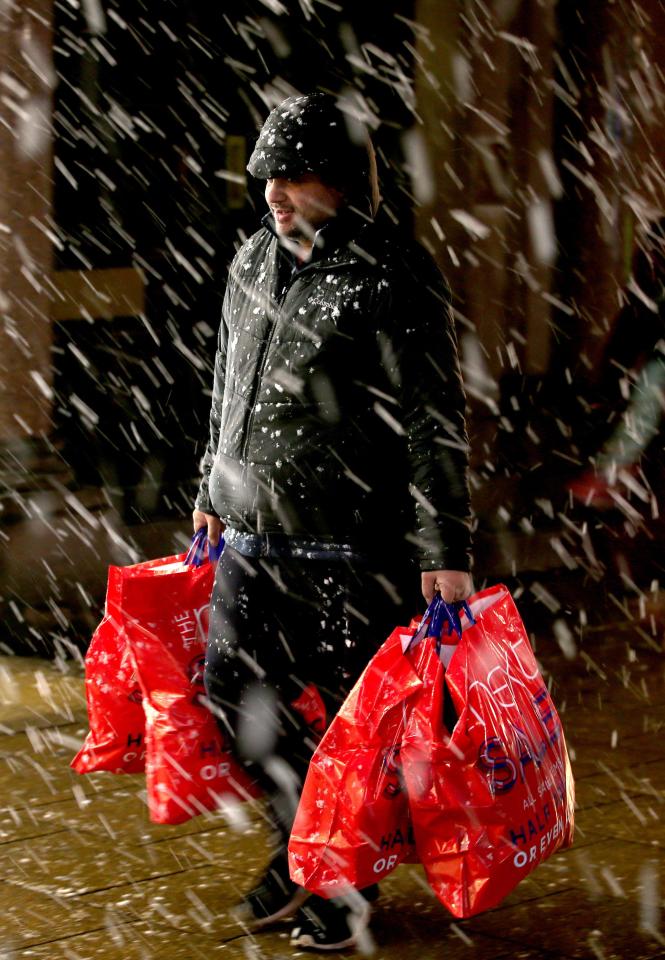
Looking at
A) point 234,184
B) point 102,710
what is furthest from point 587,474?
point 102,710

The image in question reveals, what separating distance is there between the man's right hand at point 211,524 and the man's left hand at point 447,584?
31.6 inches

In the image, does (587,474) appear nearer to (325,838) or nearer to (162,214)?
(162,214)

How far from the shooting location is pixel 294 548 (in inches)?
167

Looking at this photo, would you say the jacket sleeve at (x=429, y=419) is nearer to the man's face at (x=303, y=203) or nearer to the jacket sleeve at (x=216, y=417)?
the man's face at (x=303, y=203)

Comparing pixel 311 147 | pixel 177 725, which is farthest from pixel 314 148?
pixel 177 725

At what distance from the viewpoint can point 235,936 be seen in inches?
169

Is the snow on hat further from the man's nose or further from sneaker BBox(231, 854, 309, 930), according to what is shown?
sneaker BBox(231, 854, 309, 930)

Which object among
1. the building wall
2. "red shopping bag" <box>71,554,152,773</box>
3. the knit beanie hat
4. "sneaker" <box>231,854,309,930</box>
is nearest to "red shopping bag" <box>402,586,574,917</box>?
"sneaker" <box>231,854,309,930</box>

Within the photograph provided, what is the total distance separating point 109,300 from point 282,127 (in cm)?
648

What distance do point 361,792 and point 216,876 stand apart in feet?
3.40

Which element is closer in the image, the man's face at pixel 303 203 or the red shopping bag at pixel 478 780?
the red shopping bag at pixel 478 780

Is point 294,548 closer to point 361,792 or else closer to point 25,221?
point 361,792

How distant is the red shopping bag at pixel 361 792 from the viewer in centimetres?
390

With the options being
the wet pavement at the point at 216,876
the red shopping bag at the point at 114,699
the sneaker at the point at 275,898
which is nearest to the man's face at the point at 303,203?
the red shopping bag at the point at 114,699
